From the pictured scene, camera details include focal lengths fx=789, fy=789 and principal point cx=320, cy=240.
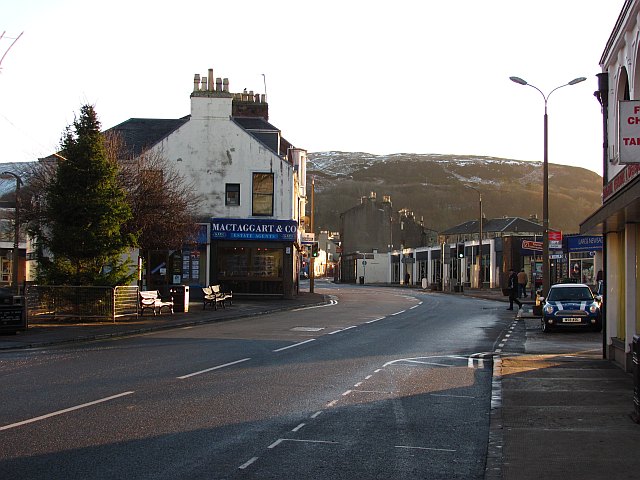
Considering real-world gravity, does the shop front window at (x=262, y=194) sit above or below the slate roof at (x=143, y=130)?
below

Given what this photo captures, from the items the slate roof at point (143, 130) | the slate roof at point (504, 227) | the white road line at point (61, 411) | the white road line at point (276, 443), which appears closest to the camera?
the white road line at point (276, 443)

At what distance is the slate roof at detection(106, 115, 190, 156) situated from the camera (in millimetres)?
45644

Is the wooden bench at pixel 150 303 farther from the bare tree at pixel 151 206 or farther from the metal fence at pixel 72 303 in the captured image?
the bare tree at pixel 151 206

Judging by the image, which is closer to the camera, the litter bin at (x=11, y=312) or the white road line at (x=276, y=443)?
the white road line at (x=276, y=443)

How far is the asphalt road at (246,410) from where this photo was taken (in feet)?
24.5

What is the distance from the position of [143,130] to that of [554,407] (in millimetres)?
40798

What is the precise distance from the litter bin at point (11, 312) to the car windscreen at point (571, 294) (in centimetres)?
1564

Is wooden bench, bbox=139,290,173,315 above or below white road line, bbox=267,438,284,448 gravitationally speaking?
above

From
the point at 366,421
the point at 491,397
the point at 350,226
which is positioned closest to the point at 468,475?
the point at 366,421

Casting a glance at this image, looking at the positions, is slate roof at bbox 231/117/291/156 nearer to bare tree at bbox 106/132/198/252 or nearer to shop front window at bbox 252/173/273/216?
shop front window at bbox 252/173/273/216

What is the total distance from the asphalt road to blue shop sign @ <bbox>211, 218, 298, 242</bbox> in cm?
2290

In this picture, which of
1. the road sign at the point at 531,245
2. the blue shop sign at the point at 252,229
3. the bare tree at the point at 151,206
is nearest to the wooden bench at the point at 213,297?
the bare tree at the point at 151,206

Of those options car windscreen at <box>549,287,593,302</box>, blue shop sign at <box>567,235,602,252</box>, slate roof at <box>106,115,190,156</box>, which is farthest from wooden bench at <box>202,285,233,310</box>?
blue shop sign at <box>567,235,602,252</box>

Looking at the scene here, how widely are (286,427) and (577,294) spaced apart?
1757 cm
